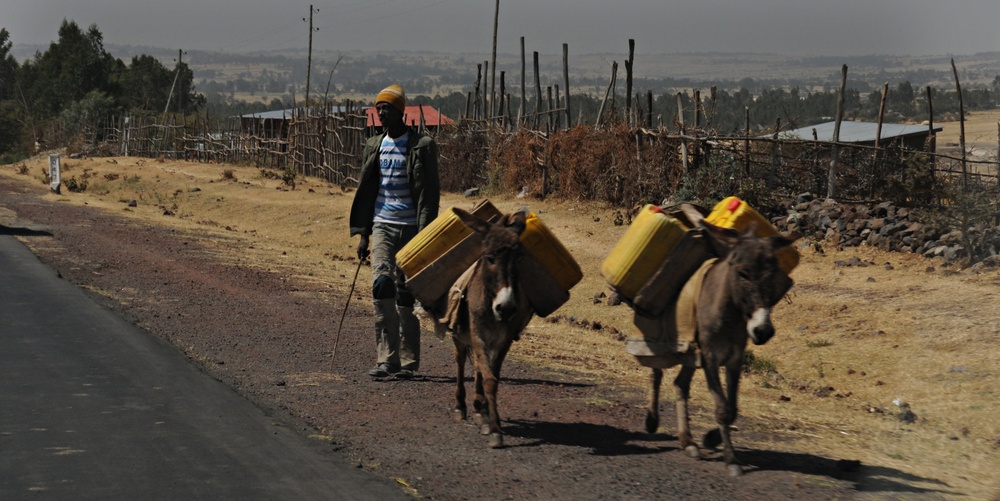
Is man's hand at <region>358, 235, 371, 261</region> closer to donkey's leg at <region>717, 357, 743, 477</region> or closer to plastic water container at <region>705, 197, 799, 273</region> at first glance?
plastic water container at <region>705, 197, 799, 273</region>

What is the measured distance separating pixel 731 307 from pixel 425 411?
263 centimetres

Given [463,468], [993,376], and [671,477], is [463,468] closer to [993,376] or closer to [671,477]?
[671,477]

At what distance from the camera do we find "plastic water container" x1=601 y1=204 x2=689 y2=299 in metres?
6.79

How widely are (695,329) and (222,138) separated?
4741 cm

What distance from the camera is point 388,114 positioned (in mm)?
8758

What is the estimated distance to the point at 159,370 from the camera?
9.10m

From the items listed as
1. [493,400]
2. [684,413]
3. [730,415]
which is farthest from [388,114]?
[730,415]

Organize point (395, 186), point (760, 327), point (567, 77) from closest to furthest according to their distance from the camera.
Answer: point (760, 327) < point (395, 186) < point (567, 77)

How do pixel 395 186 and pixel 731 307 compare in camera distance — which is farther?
pixel 395 186

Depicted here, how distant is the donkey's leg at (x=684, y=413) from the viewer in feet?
22.3

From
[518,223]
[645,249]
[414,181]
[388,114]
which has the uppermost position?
[388,114]

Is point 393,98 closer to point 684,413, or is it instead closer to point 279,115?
point 684,413

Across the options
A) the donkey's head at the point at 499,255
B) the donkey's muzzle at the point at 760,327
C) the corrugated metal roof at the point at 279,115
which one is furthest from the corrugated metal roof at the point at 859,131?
the donkey's muzzle at the point at 760,327

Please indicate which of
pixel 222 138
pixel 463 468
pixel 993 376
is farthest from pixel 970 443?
pixel 222 138
